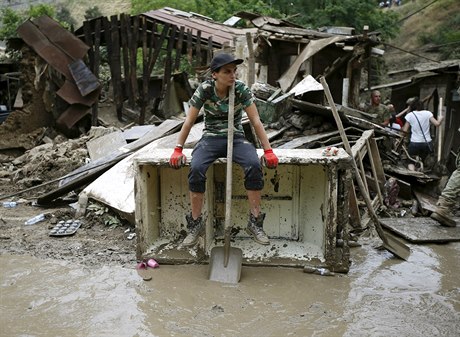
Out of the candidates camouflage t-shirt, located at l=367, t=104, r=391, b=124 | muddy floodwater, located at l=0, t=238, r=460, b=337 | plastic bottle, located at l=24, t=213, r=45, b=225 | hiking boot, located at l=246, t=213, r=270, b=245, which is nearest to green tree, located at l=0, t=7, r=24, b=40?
camouflage t-shirt, located at l=367, t=104, r=391, b=124

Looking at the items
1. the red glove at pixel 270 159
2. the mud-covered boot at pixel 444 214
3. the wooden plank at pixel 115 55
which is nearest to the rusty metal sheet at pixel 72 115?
the wooden plank at pixel 115 55

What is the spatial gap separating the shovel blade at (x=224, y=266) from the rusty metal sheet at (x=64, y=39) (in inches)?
319

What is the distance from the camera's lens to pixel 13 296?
3971mm

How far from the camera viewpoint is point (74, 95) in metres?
10.9

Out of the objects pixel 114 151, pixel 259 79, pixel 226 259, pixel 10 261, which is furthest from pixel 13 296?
pixel 259 79

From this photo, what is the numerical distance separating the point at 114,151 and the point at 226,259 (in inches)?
165

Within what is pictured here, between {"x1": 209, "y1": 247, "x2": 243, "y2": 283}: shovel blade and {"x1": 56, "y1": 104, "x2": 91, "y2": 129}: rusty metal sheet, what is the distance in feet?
25.2

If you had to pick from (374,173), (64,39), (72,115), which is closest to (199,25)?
(64,39)

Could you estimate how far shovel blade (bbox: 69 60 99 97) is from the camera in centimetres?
1084

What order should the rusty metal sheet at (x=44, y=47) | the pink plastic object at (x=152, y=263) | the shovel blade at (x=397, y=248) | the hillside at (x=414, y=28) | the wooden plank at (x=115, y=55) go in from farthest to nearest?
the hillside at (x=414, y=28)
the wooden plank at (x=115, y=55)
the rusty metal sheet at (x=44, y=47)
the shovel blade at (x=397, y=248)
the pink plastic object at (x=152, y=263)

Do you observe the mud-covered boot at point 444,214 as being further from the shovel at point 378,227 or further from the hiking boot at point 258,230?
the hiking boot at point 258,230

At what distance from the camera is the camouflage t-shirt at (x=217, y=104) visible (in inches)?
176

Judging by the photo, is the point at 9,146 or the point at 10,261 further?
the point at 9,146

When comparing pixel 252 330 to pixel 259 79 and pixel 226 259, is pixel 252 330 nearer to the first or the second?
pixel 226 259
